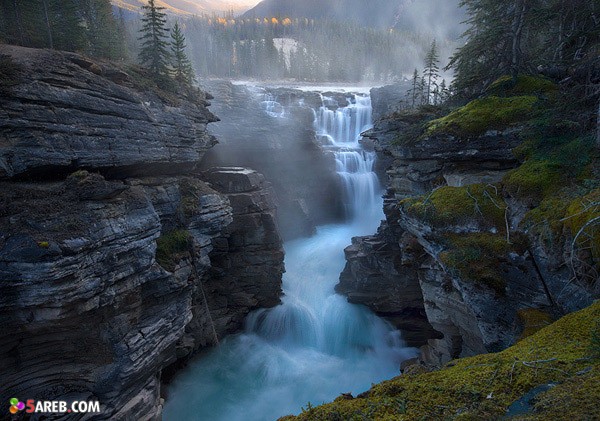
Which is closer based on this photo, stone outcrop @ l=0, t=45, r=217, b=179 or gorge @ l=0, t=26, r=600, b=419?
gorge @ l=0, t=26, r=600, b=419

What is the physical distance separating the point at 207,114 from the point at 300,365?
14.9 m

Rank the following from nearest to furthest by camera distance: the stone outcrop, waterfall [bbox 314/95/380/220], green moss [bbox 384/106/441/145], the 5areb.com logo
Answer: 1. the 5areb.com logo
2. the stone outcrop
3. green moss [bbox 384/106/441/145]
4. waterfall [bbox 314/95/380/220]

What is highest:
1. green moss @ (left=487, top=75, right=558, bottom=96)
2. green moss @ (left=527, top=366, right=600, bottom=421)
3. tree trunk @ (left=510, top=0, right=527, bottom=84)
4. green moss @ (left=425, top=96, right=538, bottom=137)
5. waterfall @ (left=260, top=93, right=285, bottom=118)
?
waterfall @ (left=260, top=93, right=285, bottom=118)

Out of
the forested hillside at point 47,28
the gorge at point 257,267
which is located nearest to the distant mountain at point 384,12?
the forested hillside at point 47,28

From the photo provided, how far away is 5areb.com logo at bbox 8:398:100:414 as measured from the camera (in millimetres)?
9047

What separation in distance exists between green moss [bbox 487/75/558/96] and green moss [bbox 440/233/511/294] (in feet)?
22.3

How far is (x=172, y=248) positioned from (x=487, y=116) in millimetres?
13852

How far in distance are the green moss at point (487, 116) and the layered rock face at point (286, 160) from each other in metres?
17.9

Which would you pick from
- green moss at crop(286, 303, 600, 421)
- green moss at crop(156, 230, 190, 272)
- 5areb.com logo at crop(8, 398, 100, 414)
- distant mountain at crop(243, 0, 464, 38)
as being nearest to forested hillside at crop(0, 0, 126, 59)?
green moss at crop(156, 230, 190, 272)

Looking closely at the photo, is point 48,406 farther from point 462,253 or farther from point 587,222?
point 587,222

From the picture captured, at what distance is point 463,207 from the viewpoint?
9.23m

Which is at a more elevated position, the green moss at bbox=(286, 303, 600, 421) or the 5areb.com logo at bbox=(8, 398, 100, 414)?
the green moss at bbox=(286, 303, 600, 421)

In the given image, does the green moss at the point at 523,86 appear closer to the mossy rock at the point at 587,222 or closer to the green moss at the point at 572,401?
the mossy rock at the point at 587,222

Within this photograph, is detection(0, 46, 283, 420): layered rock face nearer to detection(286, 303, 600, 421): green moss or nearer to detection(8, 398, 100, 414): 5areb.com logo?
detection(8, 398, 100, 414): 5areb.com logo
